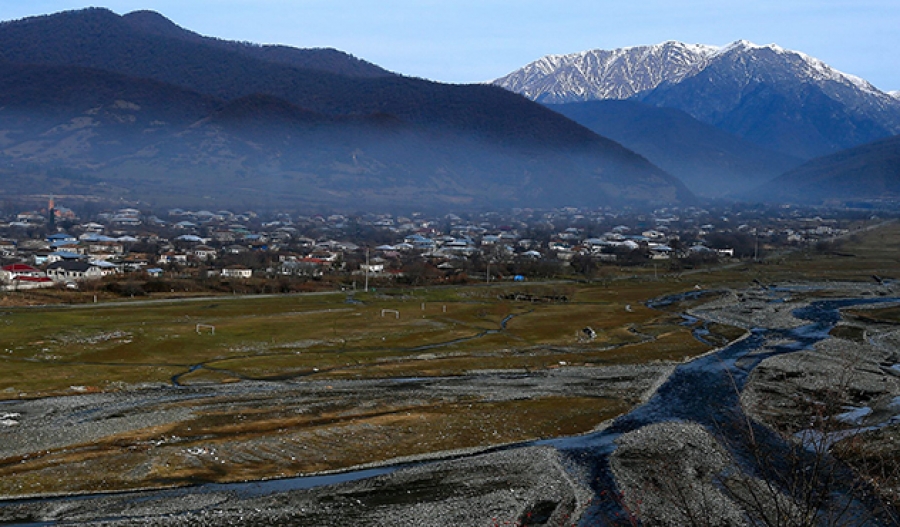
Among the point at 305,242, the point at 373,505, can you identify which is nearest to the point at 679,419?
the point at 373,505

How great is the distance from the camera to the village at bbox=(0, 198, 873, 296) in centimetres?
8450

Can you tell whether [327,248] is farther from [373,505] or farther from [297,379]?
[373,505]

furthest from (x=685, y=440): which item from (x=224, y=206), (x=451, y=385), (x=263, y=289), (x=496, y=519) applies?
(x=224, y=206)

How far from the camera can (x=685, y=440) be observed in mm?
30984

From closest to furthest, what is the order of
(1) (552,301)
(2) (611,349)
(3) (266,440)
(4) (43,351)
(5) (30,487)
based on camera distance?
(5) (30,487) → (3) (266,440) → (4) (43,351) → (2) (611,349) → (1) (552,301)

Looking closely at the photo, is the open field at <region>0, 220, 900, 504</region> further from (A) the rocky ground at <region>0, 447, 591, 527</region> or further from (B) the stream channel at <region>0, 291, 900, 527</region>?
(A) the rocky ground at <region>0, 447, 591, 527</region>

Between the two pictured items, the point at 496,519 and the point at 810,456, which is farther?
the point at 810,456

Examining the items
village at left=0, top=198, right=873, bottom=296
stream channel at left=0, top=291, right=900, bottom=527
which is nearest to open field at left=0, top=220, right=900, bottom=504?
stream channel at left=0, top=291, right=900, bottom=527

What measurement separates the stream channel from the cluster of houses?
163 ft

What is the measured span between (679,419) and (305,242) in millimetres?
103221

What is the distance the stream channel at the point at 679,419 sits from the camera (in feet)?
82.2

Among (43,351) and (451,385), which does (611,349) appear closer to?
(451,385)

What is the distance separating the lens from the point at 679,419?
34.5 m

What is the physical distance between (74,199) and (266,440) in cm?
17653
